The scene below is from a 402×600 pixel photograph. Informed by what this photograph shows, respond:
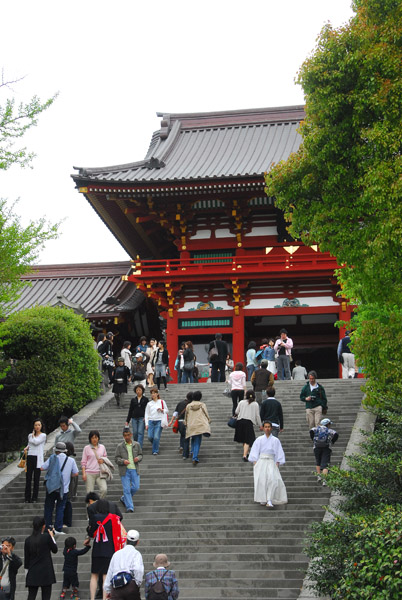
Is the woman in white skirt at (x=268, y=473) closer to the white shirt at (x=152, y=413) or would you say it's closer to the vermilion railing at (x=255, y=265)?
the white shirt at (x=152, y=413)

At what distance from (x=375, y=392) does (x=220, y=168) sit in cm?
1630

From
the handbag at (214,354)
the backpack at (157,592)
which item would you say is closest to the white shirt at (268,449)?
the backpack at (157,592)

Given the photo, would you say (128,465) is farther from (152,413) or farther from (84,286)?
(84,286)

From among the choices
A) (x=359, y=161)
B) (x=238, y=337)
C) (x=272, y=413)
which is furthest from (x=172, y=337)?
(x=359, y=161)

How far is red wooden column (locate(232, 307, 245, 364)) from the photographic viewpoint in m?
25.9

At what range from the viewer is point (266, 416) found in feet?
46.4

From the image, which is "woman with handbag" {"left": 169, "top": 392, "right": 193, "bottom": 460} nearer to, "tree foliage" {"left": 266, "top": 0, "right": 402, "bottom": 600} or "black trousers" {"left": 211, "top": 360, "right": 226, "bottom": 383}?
"tree foliage" {"left": 266, "top": 0, "right": 402, "bottom": 600}

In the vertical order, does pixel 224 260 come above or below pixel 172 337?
above

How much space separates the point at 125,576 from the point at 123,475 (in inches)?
174

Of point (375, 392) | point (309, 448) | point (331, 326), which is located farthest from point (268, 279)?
point (375, 392)

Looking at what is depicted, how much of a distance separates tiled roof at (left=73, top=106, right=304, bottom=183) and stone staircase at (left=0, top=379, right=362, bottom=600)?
12073 mm

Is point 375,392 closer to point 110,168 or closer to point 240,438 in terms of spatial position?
point 240,438

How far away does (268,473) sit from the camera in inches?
496

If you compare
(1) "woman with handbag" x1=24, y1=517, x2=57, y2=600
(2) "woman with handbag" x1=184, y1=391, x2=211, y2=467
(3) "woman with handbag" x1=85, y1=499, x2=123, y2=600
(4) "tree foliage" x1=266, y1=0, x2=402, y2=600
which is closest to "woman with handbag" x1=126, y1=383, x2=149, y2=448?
(2) "woman with handbag" x1=184, y1=391, x2=211, y2=467
